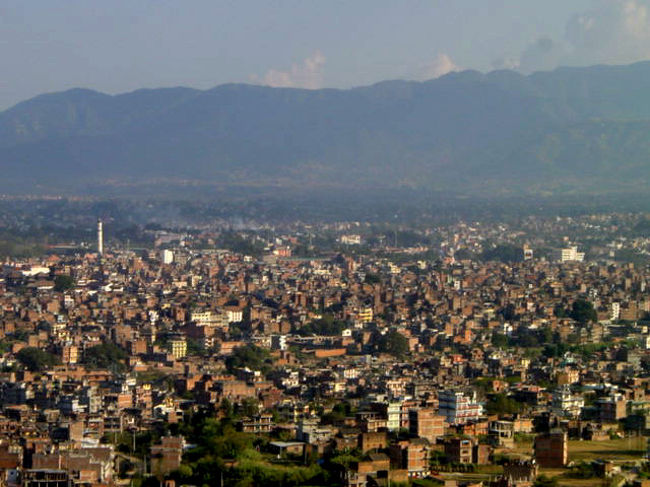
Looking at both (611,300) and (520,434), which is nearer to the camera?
(520,434)

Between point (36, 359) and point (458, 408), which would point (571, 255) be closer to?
point (36, 359)

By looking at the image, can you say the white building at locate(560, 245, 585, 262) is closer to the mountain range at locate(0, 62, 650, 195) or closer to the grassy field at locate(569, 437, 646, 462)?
the grassy field at locate(569, 437, 646, 462)

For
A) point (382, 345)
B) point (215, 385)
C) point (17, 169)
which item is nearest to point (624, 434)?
point (215, 385)

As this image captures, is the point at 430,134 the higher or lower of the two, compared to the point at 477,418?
higher

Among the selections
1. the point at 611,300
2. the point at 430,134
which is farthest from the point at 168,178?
the point at 611,300

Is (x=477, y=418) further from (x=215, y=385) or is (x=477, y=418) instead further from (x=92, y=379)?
(x=92, y=379)

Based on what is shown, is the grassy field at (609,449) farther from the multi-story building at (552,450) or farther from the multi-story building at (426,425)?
the multi-story building at (426,425)

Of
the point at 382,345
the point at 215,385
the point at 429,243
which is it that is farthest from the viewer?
the point at 429,243

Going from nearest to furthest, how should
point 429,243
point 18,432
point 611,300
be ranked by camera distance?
point 18,432 → point 611,300 → point 429,243

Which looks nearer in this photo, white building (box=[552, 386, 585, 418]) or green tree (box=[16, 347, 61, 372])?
white building (box=[552, 386, 585, 418])

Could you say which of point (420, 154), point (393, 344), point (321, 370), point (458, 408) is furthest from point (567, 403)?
point (420, 154)

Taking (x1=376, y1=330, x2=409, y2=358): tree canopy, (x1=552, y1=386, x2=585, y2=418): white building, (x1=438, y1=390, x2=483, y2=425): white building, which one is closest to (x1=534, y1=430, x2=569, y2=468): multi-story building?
(x1=438, y1=390, x2=483, y2=425): white building
